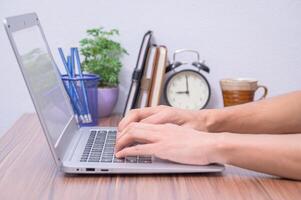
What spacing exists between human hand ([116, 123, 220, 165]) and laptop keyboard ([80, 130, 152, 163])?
19 mm

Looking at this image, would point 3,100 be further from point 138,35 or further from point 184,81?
point 184,81

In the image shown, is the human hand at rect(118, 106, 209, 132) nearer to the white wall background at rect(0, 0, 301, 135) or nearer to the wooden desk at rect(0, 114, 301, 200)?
the wooden desk at rect(0, 114, 301, 200)

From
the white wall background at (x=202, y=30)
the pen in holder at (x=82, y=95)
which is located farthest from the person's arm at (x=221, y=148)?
the white wall background at (x=202, y=30)

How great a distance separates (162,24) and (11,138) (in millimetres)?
611

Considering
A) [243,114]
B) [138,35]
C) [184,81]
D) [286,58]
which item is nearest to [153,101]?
[184,81]

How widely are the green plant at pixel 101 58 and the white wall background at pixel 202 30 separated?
71mm

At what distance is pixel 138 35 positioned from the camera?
1.42 meters

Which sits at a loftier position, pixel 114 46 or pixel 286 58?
pixel 114 46

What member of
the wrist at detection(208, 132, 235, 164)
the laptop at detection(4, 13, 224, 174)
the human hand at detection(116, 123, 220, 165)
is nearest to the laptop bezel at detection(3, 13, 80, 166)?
the laptop at detection(4, 13, 224, 174)

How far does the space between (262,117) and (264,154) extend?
0.22 m

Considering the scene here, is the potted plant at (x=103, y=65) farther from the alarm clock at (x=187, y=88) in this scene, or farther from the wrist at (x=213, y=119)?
the wrist at (x=213, y=119)

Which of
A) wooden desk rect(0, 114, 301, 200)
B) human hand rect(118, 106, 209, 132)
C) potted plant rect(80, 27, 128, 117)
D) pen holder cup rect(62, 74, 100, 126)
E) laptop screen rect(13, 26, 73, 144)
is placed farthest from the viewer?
potted plant rect(80, 27, 128, 117)

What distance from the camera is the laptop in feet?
2.57

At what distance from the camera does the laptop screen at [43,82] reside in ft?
2.66
